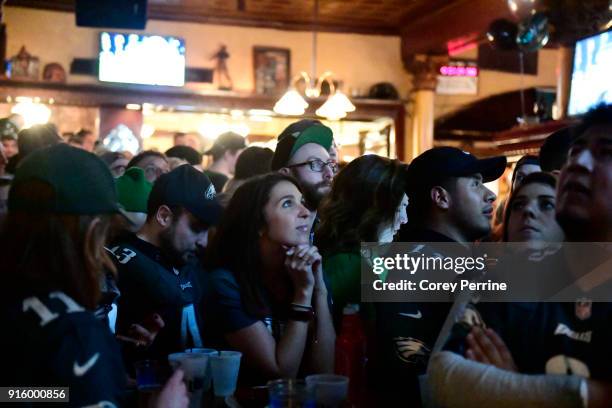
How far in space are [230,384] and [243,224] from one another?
594mm

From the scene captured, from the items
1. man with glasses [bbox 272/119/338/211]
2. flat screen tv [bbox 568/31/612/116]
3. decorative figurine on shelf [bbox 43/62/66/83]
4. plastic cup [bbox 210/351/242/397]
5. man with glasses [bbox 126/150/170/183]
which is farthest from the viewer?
decorative figurine on shelf [bbox 43/62/66/83]

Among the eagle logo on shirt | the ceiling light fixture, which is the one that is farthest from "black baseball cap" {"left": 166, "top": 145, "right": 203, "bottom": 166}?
the eagle logo on shirt

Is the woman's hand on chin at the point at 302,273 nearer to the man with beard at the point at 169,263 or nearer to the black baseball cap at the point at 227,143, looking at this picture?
the man with beard at the point at 169,263

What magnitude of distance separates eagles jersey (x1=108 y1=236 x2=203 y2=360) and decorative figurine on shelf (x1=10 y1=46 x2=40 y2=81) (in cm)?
597

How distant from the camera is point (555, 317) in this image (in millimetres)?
1393

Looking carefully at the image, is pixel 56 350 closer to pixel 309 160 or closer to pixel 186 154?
pixel 309 160

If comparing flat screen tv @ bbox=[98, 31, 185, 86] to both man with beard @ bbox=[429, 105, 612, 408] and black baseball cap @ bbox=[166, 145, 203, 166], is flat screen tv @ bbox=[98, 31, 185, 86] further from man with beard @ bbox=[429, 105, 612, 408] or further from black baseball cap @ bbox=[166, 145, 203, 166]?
man with beard @ bbox=[429, 105, 612, 408]

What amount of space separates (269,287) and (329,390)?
2.09 ft

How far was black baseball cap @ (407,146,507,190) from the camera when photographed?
2.34m

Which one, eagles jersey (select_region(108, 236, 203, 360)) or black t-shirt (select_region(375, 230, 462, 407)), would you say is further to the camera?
eagles jersey (select_region(108, 236, 203, 360))

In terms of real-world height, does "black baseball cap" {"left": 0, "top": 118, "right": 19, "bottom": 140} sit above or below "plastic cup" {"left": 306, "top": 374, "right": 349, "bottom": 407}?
above

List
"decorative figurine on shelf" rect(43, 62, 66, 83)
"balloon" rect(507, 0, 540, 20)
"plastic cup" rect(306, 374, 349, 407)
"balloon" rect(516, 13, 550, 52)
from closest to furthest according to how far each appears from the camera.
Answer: "plastic cup" rect(306, 374, 349, 407), "balloon" rect(516, 13, 550, 52), "balloon" rect(507, 0, 540, 20), "decorative figurine on shelf" rect(43, 62, 66, 83)

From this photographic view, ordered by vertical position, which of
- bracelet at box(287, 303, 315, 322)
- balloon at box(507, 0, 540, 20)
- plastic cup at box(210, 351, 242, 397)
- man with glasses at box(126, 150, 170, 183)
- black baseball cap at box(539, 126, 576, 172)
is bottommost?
plastic cup at box(210, 351, 242, 397)

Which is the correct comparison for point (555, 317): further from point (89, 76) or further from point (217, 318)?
point (89, 76)
